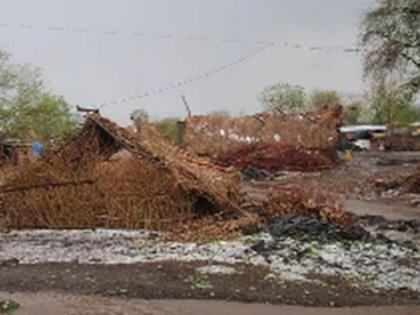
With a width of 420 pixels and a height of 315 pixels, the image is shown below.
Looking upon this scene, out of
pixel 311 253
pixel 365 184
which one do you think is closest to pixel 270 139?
pixel 365 184

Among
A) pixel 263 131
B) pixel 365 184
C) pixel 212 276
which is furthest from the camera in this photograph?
pixel 263 131

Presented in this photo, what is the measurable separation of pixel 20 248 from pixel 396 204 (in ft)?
45.3

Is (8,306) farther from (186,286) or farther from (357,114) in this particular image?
(357,114)

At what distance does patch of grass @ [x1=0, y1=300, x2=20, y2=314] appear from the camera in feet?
30.5

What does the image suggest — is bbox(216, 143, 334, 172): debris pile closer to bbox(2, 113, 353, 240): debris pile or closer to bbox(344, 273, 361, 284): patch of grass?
bbox(2, 113, 353, 240): debris pile

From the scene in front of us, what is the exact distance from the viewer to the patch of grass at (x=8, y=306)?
9305 mm

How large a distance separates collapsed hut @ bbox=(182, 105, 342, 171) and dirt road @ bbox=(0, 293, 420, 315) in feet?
85.7

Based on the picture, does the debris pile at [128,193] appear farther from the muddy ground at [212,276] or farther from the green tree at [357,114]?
the green tree at [357,114]

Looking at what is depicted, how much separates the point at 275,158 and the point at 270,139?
6.08ft

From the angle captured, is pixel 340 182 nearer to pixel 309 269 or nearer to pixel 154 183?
pixel 154 183

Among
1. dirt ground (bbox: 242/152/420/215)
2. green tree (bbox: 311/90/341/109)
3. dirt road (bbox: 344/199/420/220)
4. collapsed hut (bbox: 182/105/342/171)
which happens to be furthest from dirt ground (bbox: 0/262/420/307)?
green tree (bbox: 311/90/341/109)

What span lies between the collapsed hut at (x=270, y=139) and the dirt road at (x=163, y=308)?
26114 mm

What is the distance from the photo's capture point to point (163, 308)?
9492 millimetres

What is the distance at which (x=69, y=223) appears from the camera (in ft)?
53.0
